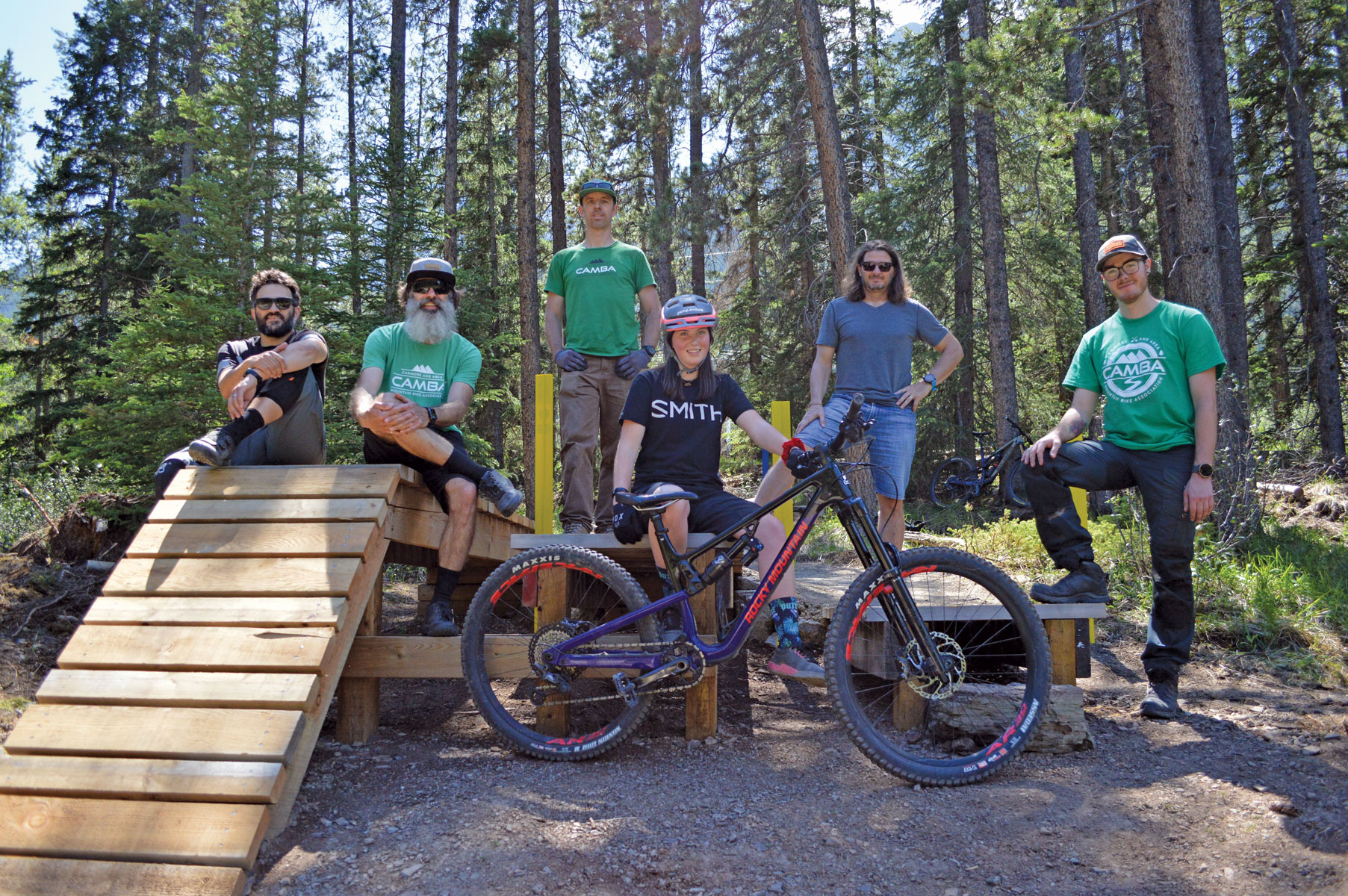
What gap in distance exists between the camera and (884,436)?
4.28m

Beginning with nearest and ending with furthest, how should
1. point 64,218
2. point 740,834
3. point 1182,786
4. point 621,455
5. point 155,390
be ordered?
point 740,834 < point 1182,786 < point 621,455 < point 155,390 < point 64,218

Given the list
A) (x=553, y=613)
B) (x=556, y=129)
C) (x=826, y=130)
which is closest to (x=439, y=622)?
(x=553, y=613)

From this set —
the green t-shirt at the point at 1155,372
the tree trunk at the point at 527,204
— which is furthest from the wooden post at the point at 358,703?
the tree trunk at the point at 527,204

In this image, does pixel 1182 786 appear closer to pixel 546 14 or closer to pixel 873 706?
pixel 873 706

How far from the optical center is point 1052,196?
51.5 feet

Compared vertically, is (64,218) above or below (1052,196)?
above

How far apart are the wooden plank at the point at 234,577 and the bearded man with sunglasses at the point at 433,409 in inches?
27.7

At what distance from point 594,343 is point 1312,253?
13946mm

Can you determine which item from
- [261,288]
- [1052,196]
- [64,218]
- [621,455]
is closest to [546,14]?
[1052,196]

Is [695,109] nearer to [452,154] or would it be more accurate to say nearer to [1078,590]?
[452,154]

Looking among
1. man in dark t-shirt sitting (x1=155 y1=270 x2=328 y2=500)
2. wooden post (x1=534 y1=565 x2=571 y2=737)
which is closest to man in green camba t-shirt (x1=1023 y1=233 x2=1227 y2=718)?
wooden post (x1=534 y1=565 x2=571 y2=737)

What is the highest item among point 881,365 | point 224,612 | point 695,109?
point 695,109

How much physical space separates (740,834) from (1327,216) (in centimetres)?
1756

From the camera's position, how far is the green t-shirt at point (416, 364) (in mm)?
4320
